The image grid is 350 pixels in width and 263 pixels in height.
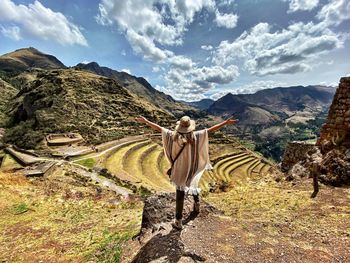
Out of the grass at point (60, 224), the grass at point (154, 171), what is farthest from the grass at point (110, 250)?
the grass at point (154, 171)

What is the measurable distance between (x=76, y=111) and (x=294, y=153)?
72.7 metres

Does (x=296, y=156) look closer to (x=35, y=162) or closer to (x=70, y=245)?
(x=70, y=245)

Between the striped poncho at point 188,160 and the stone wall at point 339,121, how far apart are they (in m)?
9.27

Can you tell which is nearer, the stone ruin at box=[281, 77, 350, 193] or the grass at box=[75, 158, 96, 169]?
the stone ruin at box=[281, 77, 350, 193]

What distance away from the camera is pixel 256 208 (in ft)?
31.0

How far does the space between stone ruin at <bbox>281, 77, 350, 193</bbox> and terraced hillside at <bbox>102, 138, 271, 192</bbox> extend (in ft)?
52.9

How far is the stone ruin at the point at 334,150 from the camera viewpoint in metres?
10.9

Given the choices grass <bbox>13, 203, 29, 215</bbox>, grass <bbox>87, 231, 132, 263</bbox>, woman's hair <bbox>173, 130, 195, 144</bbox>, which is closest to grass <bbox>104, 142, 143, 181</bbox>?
grass <bbox>13, 203, 29, 215</bbox>

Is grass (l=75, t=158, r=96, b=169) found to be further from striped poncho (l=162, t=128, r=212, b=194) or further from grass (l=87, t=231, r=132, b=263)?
striped poncho (l=162, t=128, r=212, b=194)

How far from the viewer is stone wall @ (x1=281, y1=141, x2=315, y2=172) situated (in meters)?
17.8

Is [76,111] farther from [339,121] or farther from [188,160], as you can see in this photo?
[188,160]

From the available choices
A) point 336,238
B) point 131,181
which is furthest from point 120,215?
point 131,181

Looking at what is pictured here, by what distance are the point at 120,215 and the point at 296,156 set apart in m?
13.3

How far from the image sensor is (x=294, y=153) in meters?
18.7
